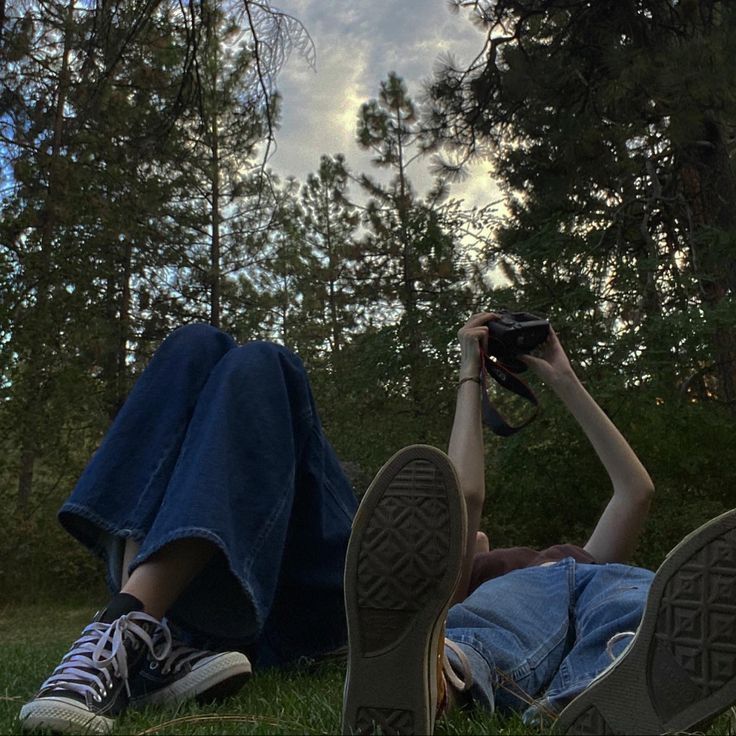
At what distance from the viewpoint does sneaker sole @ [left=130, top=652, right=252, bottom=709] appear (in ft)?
4.09

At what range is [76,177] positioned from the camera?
9672mm

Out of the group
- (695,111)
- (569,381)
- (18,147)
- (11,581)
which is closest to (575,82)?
(695,111)

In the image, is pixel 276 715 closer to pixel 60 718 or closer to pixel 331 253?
pixel 60 718

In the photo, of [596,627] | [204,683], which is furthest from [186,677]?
[596,627]

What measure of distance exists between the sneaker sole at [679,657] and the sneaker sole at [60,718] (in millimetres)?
608

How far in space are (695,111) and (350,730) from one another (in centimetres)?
533

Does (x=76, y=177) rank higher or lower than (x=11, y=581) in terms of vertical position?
higher

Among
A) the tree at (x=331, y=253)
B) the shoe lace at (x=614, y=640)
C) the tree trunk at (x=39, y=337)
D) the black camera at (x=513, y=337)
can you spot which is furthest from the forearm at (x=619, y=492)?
the tree at (x=331, y=253)

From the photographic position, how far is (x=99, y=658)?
115cm

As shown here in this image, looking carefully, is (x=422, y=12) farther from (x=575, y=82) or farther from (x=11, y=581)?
(x=11, y=581)

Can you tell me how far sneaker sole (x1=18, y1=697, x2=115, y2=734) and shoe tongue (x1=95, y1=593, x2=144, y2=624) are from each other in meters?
0.14

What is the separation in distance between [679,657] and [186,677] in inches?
29.6

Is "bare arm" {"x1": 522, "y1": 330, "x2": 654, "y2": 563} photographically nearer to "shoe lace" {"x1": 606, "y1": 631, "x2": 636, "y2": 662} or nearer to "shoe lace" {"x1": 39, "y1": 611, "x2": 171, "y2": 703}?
"shoe lace" {"x1": 606, "y1": 631, "x2": 636, "y2": 662}

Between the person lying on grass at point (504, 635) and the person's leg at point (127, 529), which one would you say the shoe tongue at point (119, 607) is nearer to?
the person's leg at point (127, 529)
